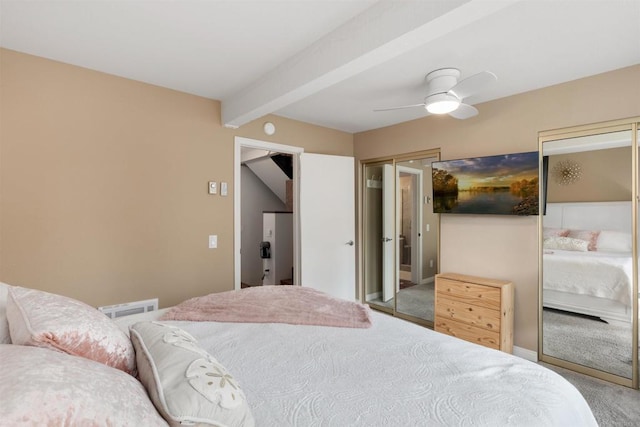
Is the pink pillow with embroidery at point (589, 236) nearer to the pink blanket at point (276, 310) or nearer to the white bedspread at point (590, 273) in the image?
the white bedspread at point (590, 273)

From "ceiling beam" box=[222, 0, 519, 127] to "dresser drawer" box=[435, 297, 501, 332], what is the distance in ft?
7.54

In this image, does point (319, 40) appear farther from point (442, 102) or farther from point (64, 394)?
point (64, 394)

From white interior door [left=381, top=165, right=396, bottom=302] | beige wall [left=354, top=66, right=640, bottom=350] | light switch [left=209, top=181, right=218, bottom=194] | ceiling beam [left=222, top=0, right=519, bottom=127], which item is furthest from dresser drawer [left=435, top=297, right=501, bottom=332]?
light switch [left=209, top=181, right=218, bottom=194]

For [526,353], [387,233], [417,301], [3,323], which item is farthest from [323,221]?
[3,323]

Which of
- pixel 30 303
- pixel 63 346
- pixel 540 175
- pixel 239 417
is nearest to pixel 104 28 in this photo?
pixel 30 303

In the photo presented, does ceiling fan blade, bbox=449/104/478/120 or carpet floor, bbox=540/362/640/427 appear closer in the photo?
carpet floor, bbox=540/362/640/427

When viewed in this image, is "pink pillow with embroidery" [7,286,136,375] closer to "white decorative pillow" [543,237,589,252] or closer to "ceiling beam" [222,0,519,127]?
"ceiling beam" [222,0,519,127]

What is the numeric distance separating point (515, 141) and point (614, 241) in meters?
1.12

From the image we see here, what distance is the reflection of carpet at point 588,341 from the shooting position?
2473 millimetres

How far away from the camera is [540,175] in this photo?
2.76 m

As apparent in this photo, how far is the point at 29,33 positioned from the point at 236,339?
7.41 ft

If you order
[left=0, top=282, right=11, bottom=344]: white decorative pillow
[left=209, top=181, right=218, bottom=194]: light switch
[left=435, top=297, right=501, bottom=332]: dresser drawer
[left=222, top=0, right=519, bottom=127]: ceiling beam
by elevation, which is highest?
[left=222, top=0, right=519, bottom=127]: ceiling beam

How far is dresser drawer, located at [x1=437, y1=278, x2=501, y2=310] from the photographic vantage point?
276 centimetres

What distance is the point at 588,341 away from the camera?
105 inches
